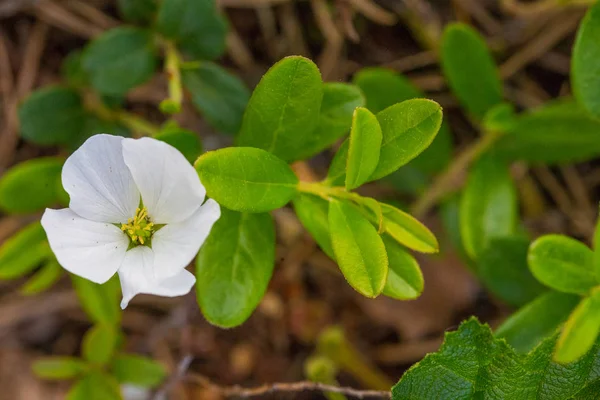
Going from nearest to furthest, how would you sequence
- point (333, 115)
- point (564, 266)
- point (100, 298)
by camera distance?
point (564, 266) < point (333, 115) < point (100, 298)

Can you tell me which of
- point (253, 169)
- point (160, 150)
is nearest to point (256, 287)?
point (253, 169)

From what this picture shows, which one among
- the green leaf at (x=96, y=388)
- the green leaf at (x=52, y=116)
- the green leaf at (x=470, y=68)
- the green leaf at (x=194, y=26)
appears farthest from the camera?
the green leaf at (x=96, y=388)

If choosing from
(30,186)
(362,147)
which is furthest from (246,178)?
(30,186)

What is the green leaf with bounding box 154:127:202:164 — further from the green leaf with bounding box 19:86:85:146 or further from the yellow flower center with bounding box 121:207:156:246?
the green leaf with bounding box 19:86:85:146

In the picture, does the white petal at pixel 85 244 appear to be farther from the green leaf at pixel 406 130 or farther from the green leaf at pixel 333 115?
the green leaf at pixel 406 130

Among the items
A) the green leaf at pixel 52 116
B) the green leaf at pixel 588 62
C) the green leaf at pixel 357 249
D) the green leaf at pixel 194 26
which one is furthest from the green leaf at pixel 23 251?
the green leaf at pixel 588 62

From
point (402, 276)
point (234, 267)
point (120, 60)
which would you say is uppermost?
point (120, 60)

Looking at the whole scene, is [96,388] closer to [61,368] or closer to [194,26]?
[61,368]
